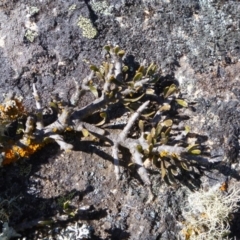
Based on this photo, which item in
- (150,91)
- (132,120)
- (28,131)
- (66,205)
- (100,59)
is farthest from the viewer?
(100,59)

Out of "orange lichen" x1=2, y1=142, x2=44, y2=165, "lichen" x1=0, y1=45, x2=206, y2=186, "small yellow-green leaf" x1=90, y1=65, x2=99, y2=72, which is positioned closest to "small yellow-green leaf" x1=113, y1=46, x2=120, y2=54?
"lichen" x1=0, y1=45, x2=206, y2=186

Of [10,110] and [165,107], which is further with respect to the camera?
[165,107]

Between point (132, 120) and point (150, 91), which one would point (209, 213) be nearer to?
point (132, 120)

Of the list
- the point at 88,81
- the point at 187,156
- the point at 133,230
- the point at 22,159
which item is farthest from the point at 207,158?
the point at 22,159

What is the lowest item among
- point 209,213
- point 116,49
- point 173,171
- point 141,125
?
point 209,213

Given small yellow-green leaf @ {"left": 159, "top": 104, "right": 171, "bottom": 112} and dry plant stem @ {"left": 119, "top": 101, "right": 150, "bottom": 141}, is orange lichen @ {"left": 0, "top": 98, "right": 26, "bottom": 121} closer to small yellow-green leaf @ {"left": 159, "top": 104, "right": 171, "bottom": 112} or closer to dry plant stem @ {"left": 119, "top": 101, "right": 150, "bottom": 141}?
dry plant stem @ {"left": 119, "top": 101, "right": 150, "bottom": 141}

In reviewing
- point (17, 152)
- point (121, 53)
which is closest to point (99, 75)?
point (121, 53)

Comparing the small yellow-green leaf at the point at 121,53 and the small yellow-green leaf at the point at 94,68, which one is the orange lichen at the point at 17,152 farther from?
the small yellow-green leaf at the point at 121,53

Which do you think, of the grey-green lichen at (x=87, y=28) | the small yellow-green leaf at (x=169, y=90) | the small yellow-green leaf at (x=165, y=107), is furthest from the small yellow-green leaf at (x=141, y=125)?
the grey-green lichen at (x=87, y=28)
